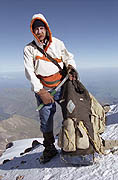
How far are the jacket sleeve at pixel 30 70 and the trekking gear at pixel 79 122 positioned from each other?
0.73 metres

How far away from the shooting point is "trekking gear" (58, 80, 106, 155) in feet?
11.6

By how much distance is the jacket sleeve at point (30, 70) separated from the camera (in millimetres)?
3967

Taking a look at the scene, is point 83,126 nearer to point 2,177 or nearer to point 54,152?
point 54,152

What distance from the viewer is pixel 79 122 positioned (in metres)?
3.58

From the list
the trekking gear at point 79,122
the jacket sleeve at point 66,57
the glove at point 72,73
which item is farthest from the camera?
the jacket sleeve at point 66,57

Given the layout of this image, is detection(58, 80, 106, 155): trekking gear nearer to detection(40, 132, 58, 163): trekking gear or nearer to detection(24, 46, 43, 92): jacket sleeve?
detection(24, 46, 43, 92): jacket sleeve

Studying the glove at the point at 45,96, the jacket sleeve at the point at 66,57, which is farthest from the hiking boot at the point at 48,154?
the jacket sleeve at the point at 66,57

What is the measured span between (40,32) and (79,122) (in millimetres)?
2534

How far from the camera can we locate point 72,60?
172 inches

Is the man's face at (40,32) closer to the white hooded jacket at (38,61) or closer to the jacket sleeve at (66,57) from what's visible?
the white hooded jacket at (38,61)

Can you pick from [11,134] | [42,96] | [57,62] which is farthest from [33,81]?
[11,134]

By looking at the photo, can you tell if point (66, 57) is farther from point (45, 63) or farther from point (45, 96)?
point (45, 96)

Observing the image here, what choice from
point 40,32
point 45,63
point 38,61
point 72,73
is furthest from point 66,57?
point 40,32

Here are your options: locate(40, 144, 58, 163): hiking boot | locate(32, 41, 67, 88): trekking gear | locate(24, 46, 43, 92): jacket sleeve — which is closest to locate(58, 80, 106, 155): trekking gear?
locate(32, 41, 67, 88): trekking gear
